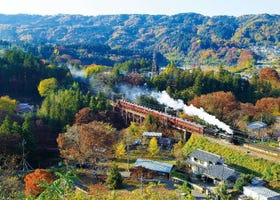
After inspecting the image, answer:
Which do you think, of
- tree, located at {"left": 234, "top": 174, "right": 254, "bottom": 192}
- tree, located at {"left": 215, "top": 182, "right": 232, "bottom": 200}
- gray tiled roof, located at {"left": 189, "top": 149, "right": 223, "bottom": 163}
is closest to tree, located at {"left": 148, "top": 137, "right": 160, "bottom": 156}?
gray tiled roof, located at {"left": 189, "top": 149, "right": 223, "bottom": 163}

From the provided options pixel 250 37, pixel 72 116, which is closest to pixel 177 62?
pixel 250 37

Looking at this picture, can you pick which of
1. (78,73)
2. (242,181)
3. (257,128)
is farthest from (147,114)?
(78,73)

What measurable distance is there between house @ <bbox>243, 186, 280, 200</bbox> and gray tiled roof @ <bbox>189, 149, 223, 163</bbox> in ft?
14.2

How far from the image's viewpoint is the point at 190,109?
44.3 meters

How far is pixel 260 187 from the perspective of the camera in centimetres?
2822

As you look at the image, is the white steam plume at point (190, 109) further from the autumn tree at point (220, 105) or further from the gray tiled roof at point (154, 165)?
the gray tiled roof at point (154, 165)

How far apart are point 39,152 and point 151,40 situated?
140960mm

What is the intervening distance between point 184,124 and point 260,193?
1474cm

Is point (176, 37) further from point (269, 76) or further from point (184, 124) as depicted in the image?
point (184, 124)

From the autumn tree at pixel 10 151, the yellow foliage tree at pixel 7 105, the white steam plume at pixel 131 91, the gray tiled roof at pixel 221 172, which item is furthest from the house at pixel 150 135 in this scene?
the yellow foliage tree at pixel 7 105

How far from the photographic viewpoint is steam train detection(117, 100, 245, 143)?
119 ft

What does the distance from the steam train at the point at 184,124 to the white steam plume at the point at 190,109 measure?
1.77 feet

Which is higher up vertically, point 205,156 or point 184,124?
point 184,124

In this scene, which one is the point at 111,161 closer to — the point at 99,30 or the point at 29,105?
the point at 29,105
